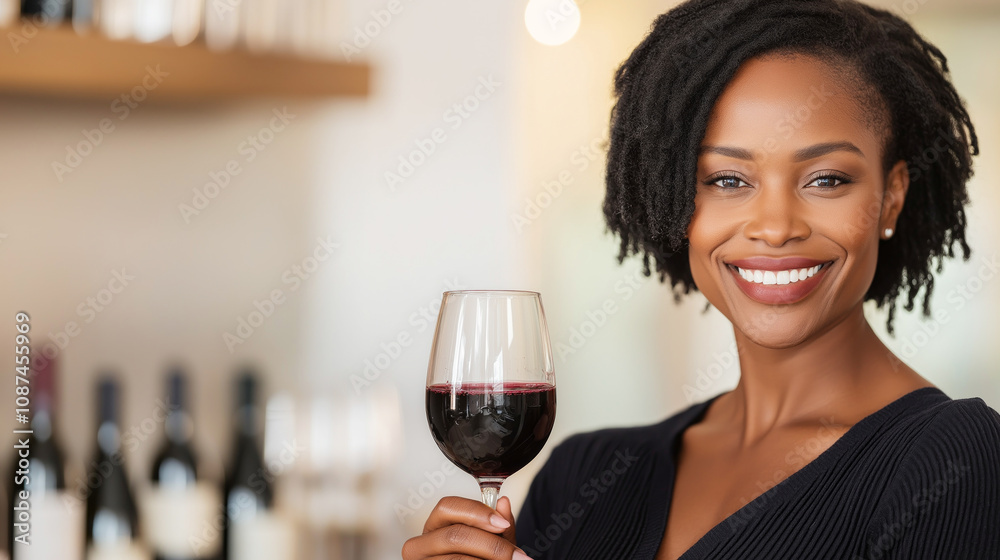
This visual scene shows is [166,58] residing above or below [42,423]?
above

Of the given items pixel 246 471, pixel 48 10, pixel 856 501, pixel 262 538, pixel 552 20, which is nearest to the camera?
pixel 856 501

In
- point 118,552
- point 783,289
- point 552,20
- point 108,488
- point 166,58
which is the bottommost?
point 118,552

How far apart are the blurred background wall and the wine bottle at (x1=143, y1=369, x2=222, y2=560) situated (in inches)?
1.6

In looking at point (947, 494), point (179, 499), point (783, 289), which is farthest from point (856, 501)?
point (179, 499)

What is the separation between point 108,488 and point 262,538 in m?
0.30

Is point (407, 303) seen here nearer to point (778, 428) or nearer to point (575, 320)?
point (575, 320)

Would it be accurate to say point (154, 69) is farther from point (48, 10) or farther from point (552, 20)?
point (552, 20)

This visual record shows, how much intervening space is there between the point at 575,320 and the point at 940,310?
2.90 ft

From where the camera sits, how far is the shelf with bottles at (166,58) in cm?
133

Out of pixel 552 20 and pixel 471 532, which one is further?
pixel 552 20

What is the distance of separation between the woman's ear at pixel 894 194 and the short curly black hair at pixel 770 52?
0.6 inches

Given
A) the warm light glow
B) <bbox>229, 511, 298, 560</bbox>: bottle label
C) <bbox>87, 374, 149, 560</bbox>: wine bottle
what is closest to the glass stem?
<bbox>229, 511, 298, 560</bbox>: bottle label

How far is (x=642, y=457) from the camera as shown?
1.14 metres

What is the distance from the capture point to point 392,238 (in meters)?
2.07
